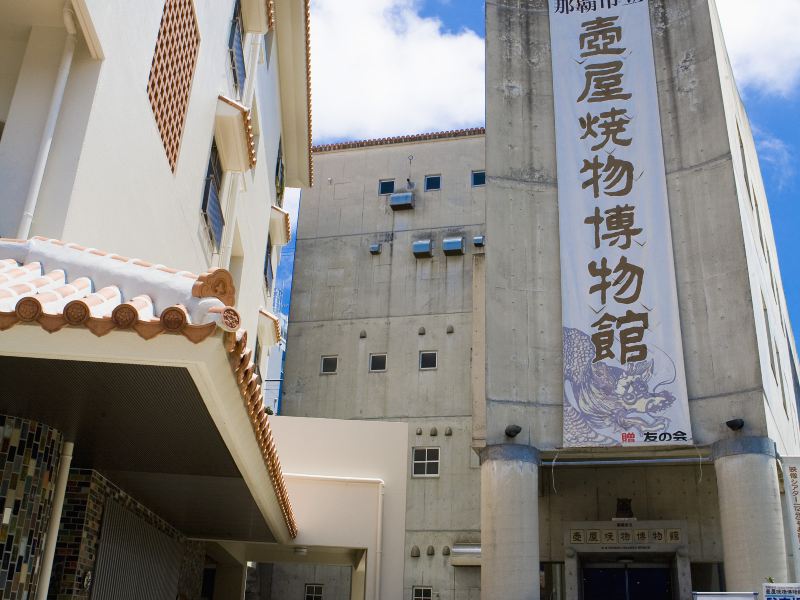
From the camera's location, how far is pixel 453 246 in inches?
1153

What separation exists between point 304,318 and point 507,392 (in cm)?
1258

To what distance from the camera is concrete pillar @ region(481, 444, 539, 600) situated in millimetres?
17328

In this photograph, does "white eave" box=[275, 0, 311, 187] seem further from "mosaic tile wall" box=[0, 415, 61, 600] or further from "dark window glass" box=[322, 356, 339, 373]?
"mosaic tile wall" box=[0, 415, 61, 600]

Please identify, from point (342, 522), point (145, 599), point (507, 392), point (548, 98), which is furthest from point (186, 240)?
point (548, 98)

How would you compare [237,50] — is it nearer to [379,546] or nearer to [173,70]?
[173,70]

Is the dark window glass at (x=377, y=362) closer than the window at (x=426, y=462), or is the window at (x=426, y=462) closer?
the window at (x=426, y=462)

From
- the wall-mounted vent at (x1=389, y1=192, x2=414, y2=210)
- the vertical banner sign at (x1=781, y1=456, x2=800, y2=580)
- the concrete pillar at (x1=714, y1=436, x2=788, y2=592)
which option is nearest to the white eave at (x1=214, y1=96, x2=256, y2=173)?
the concrete pillar at (x1=714, y1=436, x2=788, y2=592)

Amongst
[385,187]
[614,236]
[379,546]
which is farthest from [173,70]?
[385,187]

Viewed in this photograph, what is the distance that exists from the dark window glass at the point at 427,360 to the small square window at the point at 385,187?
253 inches

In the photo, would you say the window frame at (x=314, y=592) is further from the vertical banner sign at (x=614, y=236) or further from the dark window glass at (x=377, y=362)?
the vertical banner sign at (x=614, y=236)

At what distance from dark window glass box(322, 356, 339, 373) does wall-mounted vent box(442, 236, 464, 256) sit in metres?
5.18

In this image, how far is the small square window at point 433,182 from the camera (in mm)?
30844

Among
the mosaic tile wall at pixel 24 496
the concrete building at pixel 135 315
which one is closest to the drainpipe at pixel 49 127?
the concrete building at pixel 135 315

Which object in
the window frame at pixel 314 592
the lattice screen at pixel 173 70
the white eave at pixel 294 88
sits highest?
the white eave at pixel 294 88
